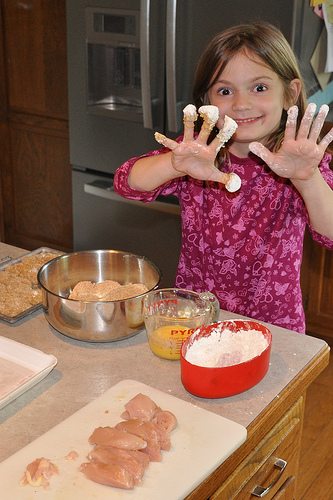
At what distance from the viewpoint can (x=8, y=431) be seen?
0.93 m

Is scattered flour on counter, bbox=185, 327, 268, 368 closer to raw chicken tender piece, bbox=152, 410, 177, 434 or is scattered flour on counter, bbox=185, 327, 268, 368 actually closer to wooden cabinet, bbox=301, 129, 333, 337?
raw chicken tender piece, bbox=152, 410, 177, 434

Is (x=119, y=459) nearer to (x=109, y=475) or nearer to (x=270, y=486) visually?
(x=109, y=475)

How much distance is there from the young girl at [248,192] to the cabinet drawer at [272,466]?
1.30ft

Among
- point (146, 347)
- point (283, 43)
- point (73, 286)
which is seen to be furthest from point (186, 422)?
point (283, 43)

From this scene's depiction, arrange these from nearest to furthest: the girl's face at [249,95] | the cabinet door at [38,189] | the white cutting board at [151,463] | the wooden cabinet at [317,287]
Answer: the white cutting board at [151,463]
the girl's face at [249,95]
the wooden cabinet at [317,287]
the cabinet door at [38,189]

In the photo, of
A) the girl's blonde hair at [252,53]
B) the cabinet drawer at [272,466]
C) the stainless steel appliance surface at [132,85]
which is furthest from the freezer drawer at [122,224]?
the cabinet drawer at [272,466]

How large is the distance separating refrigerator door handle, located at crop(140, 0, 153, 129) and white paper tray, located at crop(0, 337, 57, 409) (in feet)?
4.81

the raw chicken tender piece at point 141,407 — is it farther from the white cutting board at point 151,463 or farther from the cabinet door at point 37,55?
the cabinet door at point 37,55

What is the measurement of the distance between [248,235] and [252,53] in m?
0.43

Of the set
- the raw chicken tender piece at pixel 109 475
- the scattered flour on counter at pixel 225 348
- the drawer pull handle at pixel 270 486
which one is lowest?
the drawer pull handle at pixel 270 486

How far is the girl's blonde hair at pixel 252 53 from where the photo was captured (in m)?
1.33

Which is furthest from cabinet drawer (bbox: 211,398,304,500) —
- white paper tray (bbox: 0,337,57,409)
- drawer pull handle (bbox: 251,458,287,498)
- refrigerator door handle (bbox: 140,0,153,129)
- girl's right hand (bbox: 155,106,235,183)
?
refrigerator door handle (bbox: 140,0,153,129)

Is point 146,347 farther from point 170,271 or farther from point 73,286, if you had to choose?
point 170,271

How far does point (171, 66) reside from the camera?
7.40ft
